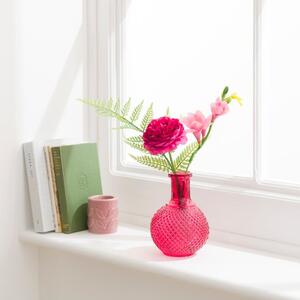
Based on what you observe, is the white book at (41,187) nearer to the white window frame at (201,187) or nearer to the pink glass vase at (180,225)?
the white window frame at (201,187)

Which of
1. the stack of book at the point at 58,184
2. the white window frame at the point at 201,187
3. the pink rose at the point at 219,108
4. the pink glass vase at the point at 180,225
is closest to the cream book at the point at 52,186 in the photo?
the stack of book at the point at 58,184

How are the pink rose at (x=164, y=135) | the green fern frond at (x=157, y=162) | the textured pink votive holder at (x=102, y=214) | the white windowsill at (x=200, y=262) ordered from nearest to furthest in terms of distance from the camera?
1. the white windowsill at (x=200, y=262)
2. the pink rose at (x=164, y=135)
3. the green fern frond at (x=157, y=162)
4. the textured pink votive holder at (x=102, y=214)

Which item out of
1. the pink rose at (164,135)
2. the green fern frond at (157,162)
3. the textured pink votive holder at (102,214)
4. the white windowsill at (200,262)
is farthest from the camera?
the textured pink votive holder at (102,214)

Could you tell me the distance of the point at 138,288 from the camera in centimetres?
169

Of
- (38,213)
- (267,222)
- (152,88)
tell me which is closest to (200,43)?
(152,88)

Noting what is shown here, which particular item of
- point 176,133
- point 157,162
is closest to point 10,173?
point 157,162

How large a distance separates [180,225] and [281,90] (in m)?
0.40

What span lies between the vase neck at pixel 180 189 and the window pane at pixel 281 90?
0.20 meters

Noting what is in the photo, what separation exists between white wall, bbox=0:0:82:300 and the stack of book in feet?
0.18

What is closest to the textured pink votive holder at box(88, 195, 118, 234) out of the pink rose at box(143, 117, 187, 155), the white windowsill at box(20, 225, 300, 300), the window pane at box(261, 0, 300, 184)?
the white windowsill at box(20, 225, 300, 300)

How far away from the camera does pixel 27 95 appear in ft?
5.90

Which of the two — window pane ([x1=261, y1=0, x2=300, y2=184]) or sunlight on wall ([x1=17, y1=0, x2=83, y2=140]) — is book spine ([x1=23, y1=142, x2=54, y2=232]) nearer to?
sunlight on wall ([x1=17, y1=0, x2=83, y2=140])

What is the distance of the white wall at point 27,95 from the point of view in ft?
5.77

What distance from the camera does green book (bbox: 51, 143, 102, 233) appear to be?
1753 millimetres
